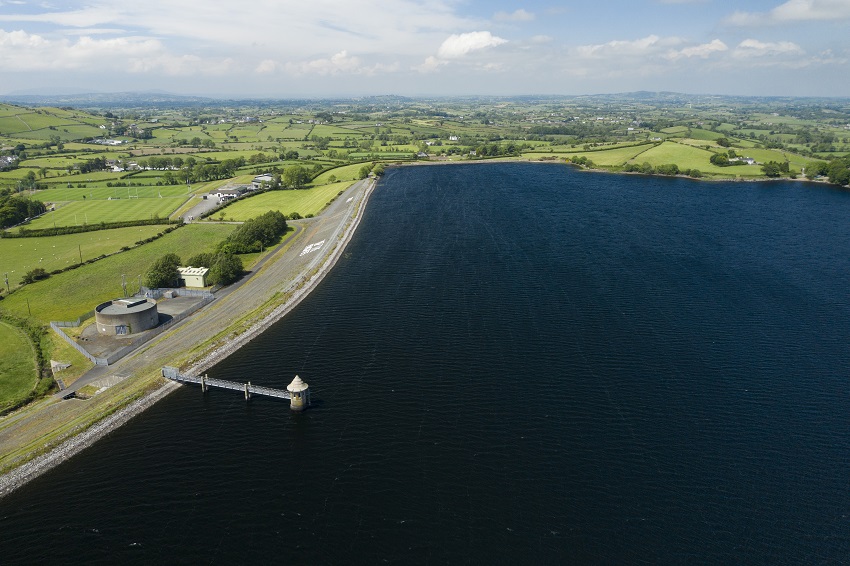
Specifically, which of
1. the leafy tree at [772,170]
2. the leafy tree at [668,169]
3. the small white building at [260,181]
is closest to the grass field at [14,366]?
the small white building at [260,181]

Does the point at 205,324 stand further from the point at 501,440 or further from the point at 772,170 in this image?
the point at 772,170

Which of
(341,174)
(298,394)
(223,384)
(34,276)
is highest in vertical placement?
(341,174)

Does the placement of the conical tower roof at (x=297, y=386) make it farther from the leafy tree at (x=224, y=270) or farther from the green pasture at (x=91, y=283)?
the green pasture at (x=91, y=283)

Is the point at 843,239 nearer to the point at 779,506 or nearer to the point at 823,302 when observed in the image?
the point at 823,302

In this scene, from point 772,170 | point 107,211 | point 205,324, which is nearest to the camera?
point 205,324

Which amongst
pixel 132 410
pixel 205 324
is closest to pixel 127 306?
pixel 205 324

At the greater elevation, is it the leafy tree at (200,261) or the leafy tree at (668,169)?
the leafy tree at (668,169)

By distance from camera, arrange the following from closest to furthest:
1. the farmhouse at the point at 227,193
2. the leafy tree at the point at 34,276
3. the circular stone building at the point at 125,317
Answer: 1. the circular stone building at the point at 125,317
2. the leafy tree at the point at 34,276
3. the farmhouse at the point at 227,193
